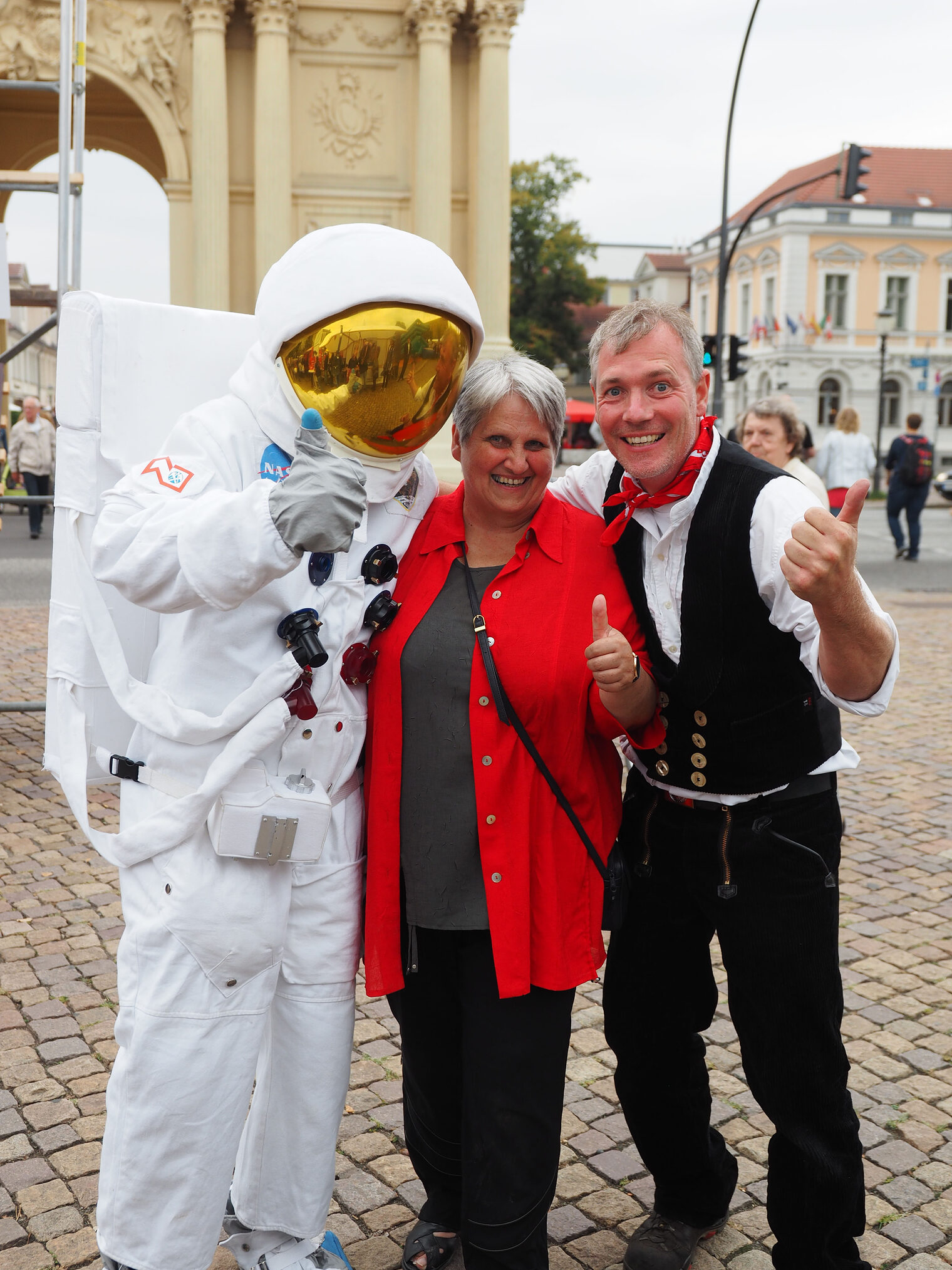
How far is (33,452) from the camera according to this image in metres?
17.0

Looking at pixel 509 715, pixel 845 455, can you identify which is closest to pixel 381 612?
pixel 509 715

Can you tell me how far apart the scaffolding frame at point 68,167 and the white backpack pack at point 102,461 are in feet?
13.4

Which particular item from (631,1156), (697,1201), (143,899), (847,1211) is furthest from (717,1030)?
(143,899)

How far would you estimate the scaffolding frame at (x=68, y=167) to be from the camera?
20.6ft

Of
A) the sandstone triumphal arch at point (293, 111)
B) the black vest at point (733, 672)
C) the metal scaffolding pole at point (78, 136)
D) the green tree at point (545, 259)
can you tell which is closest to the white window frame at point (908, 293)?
the green tree at point (545, 259)

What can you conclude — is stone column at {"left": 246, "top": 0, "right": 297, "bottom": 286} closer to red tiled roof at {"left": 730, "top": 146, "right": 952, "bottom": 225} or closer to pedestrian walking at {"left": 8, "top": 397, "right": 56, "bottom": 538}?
pedestrian walking at {"left": 8, "top": 397, "right": 56, "bottom": 538}

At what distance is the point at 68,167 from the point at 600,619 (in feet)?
17.5

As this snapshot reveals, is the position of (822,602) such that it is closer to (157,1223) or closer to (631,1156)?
(157,1223)

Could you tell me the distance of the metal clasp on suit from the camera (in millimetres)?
2209

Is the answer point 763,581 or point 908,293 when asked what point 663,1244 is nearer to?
point 763,581

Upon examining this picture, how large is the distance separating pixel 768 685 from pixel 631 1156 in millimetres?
1548

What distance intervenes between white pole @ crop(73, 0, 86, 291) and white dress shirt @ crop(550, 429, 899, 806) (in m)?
4.98

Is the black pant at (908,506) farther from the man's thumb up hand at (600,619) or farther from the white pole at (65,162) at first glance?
the man's thumb up hand at (600,619)

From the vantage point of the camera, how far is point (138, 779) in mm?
2309
